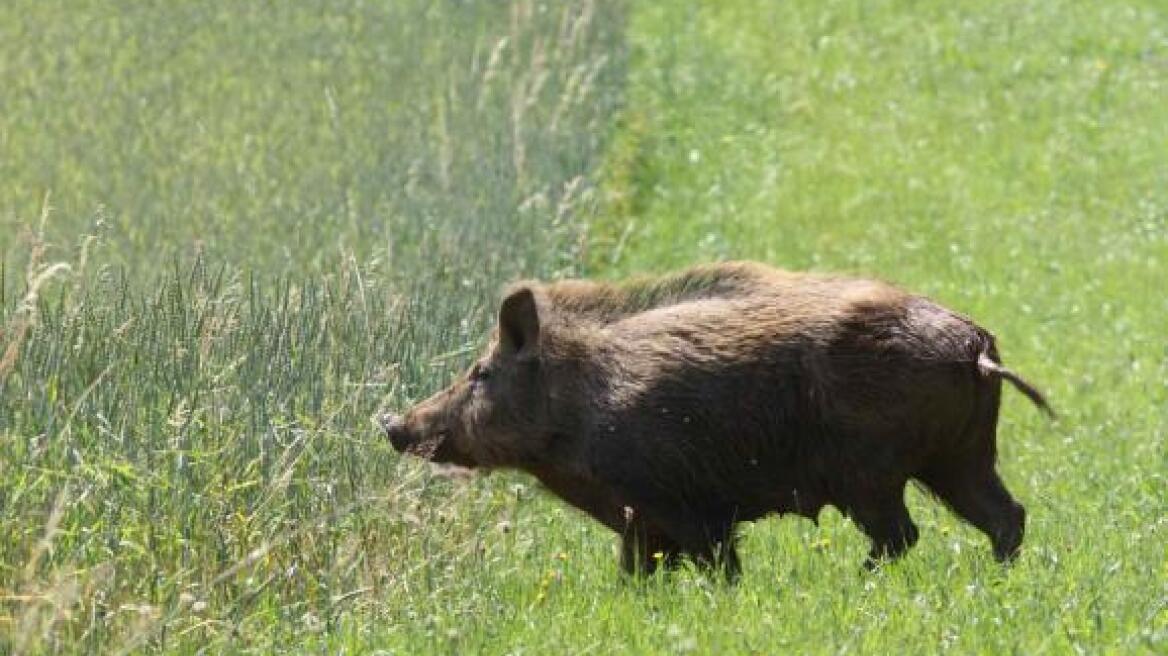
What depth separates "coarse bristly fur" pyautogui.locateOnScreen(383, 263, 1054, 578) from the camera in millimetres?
8594

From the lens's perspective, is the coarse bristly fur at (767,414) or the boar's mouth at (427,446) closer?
the coarse bristly fur at (767,414)

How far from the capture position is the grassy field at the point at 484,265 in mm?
7711

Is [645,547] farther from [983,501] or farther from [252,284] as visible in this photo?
[252,284]

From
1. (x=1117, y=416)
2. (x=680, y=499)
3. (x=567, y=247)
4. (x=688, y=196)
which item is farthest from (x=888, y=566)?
(x=688, y=196)

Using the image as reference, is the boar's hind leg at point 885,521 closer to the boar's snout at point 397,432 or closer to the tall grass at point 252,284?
the tall grass at point 252,284

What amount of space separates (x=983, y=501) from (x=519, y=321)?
6.13 feet

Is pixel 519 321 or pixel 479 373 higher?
pixel 519 321

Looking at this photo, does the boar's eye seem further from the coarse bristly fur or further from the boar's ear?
the coarse bristly fur

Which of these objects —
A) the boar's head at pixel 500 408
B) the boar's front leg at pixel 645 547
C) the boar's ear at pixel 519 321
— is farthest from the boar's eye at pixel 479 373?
the boar's front leg at pixel 645 547

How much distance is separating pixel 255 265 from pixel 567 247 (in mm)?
2652

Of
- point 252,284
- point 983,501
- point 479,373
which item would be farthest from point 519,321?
point 983,501

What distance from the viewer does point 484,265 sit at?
1266 cm

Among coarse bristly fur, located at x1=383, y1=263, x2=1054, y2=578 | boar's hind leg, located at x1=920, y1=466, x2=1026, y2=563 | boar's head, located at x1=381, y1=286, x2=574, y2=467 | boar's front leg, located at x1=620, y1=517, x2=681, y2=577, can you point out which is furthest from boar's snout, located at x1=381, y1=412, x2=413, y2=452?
boar's hind leg, located at x1=920, y1=466, x2=1026, y2=563

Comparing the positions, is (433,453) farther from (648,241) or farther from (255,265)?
(648,241)
